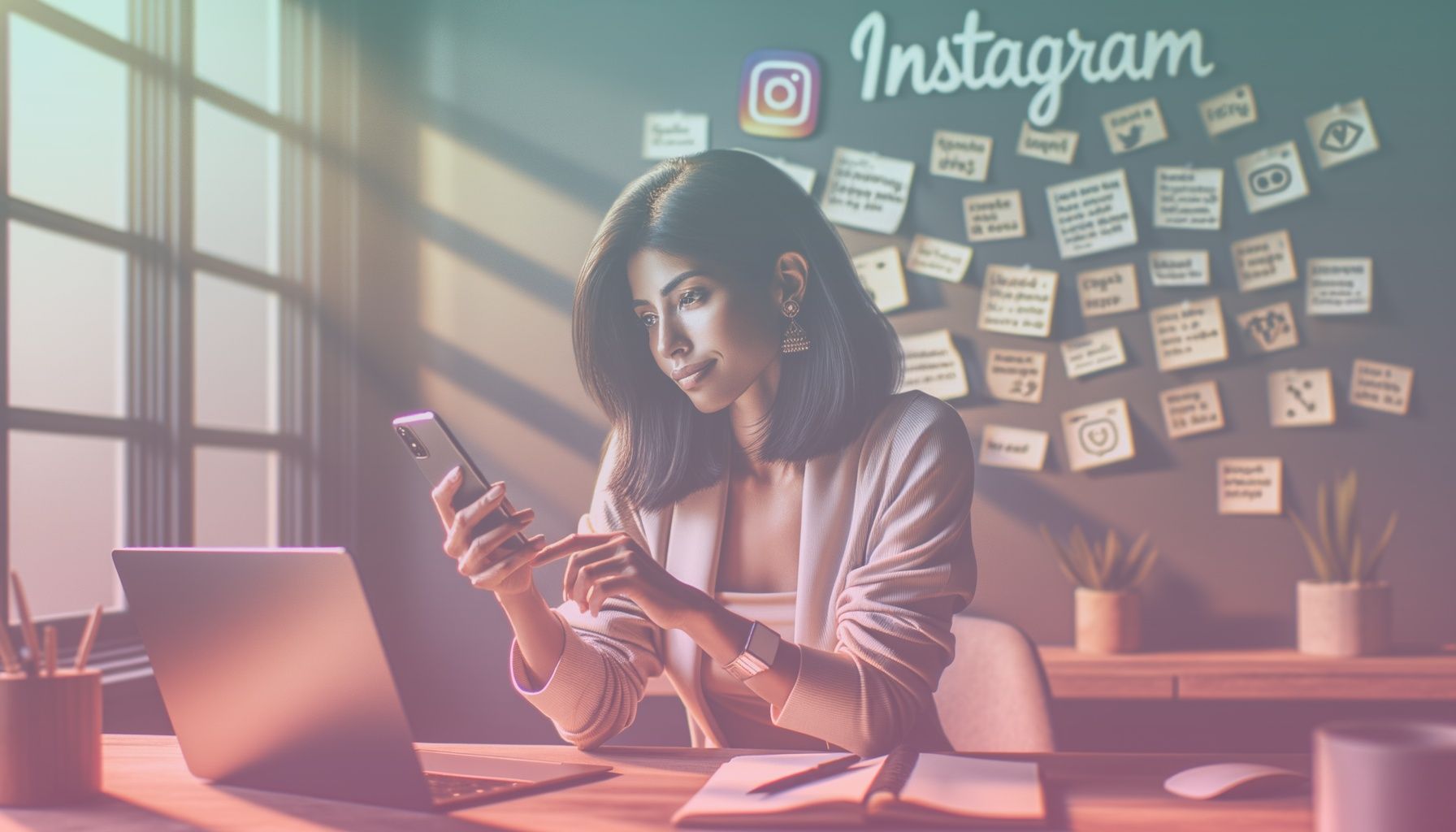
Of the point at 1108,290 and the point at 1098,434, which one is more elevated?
Result: the point at 1108,290

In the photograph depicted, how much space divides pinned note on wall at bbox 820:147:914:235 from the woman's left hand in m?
1.84

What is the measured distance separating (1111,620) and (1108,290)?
2.59ft

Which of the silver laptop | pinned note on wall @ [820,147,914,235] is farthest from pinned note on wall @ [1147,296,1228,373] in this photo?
the silver laptop

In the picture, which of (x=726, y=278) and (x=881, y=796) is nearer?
(x=881, y=796)

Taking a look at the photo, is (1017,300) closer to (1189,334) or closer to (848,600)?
(1189,334)

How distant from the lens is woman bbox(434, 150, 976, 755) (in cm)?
137

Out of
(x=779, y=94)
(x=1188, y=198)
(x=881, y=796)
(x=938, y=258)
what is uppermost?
(x=779, y=94)

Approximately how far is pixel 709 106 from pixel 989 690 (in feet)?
6.17

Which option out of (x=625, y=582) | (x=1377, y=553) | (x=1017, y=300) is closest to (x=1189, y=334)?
(x=1017, y=300)

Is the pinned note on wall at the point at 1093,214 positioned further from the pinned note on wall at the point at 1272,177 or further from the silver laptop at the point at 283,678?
the silver laptop at the point at 283,678

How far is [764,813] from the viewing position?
31.9 inches

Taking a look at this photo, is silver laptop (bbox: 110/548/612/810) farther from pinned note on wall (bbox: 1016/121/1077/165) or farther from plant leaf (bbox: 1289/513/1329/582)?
pinned note on wall (bbox: 1016/121/1077/165)

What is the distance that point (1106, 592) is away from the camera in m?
2.54

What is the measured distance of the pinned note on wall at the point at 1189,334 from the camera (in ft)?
8.97
